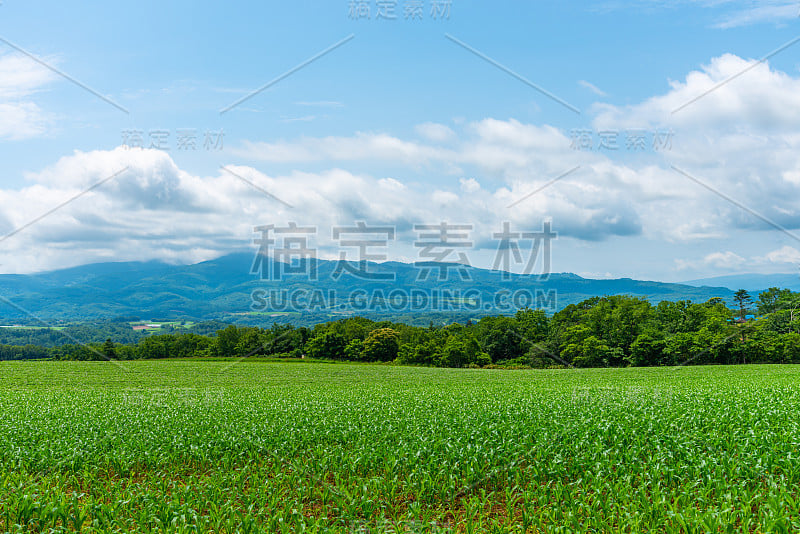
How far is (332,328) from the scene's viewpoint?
94.1 metres

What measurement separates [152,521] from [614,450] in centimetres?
940

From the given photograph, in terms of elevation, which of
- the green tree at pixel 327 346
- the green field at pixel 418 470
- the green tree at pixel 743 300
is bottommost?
the green tree at pixel 327 346

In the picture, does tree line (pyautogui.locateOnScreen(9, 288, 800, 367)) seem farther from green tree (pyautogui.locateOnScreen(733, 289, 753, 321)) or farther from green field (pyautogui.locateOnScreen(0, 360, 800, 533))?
green field (pyautogui.locateOnScreen(0, 360, 800, 533))

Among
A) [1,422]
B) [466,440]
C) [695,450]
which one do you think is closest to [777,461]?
[695,450]

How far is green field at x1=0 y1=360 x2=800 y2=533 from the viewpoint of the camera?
25.1ft

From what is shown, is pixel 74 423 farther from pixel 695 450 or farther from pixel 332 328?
pixel 332 328

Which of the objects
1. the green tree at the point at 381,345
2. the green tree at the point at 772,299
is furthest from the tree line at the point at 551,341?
the green tree at the point at 772,299

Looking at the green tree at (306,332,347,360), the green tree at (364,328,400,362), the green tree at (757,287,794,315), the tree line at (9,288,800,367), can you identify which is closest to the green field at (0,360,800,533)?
the tree line at (9,288,800,367)

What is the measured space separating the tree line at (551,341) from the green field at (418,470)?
63.6 metres

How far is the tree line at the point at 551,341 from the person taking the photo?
235ft

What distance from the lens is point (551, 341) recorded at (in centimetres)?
8700

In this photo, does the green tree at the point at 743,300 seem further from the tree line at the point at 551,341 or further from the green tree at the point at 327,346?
the green tree at the point at 327,346

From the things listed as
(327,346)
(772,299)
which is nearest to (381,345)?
(327,346)

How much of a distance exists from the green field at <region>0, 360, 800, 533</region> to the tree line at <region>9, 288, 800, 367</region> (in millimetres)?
63639
